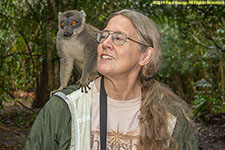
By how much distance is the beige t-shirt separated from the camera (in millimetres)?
1668

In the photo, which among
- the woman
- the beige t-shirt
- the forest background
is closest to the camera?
the woman

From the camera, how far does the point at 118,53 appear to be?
1.70m

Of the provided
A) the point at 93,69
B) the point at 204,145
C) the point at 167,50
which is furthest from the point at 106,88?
the point at 167,50

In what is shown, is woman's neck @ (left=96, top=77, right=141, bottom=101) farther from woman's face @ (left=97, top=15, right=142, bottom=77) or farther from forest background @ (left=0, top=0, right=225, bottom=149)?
forest background @ (left=0, top=0, right=225, bottom=149)

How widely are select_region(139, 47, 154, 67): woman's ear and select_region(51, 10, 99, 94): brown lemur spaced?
0.85 meters

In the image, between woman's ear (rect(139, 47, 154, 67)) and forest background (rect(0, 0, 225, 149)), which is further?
forest background (rect(0, 0, 225, 149))

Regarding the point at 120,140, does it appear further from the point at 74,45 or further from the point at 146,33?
the point at 74,45

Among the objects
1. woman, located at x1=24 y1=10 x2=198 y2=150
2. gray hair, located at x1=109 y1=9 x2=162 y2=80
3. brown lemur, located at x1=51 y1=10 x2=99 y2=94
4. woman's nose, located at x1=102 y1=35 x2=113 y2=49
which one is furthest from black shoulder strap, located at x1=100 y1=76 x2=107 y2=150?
brown lemur, located at x1=51 y1=10 x2=99 y2=94

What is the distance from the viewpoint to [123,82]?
181 cm

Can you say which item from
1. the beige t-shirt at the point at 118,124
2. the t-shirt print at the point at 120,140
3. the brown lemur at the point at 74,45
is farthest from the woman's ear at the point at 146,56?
the brown lemur at the point at 74,45

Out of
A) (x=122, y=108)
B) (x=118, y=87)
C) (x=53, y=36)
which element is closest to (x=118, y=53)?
(x=118, y=87)

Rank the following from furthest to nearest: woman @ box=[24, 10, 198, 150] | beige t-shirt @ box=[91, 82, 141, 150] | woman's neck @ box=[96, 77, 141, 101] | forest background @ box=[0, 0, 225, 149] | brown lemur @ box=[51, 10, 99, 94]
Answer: forest background @ box=[0, 0, 225, 149], brown lemur @ box=[51, 10, 99, 94], woman's neck @ box=[96, 77, 141, 101], beige t-shirt @ box=[91, 82, 141, 150], woman @ box=[24, 10, 198, 150]

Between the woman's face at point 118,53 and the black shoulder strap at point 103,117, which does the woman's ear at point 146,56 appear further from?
the black shoulder strap at point 103,117

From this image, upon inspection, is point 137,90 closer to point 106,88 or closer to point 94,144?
point 106,88
